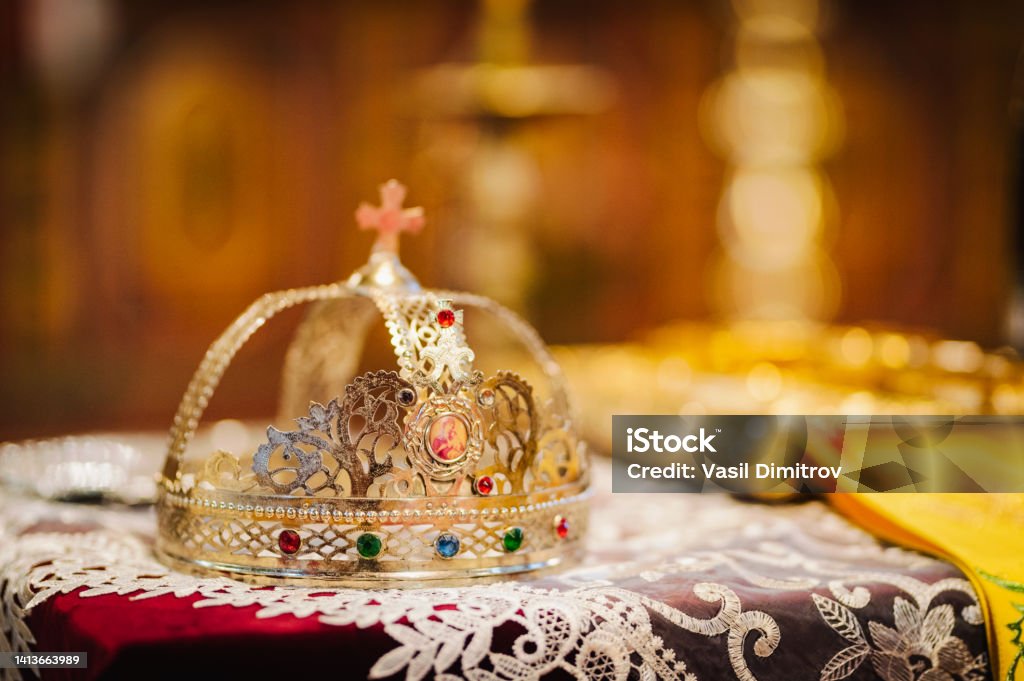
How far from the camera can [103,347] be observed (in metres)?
4.50

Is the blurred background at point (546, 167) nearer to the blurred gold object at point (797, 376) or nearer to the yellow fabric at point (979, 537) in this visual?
the blurred gold object at point (797, 376)

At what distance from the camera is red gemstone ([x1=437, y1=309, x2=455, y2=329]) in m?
1.03

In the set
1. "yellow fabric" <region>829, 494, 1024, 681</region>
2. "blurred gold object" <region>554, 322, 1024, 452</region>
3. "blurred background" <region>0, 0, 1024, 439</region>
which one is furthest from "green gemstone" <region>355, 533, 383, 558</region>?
"blurred background" <region>0, 0, 1024, 439</region>

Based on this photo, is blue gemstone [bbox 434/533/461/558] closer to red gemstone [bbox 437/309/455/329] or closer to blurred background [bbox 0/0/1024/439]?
red gemstone [bbox 437/309/455/329]

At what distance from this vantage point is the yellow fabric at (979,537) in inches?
37.5

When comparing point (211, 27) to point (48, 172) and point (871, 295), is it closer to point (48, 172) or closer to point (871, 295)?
point (48, 172)

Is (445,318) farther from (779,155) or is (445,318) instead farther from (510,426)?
(779,155)

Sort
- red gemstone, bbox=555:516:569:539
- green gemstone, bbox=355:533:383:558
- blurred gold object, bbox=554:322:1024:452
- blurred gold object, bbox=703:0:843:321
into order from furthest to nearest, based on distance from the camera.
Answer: blurred gold object, bbox=703:0:843:321 → blurred gold object, bbox=554:322:1024:452 → red gemstone, bbox=555:516:569:539 → green gemstone, bbox=355:533:383:558

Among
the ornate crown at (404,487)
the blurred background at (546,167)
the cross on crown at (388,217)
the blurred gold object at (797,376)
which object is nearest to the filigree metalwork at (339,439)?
the ornate crown at (404,487)

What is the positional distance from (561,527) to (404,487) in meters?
0.18

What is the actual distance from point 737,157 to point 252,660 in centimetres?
425

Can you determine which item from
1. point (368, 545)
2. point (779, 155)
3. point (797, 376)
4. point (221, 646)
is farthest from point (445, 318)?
point (779, 155)

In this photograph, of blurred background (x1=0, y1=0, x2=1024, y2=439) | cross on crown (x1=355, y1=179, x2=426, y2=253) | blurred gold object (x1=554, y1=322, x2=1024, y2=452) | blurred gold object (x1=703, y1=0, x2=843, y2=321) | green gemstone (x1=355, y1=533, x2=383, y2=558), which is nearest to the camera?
green gemstone (x1=355, y1=533, x2=383, y2=558)

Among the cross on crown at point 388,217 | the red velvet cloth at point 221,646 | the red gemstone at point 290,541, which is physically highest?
the cross on crown at point 388,217
